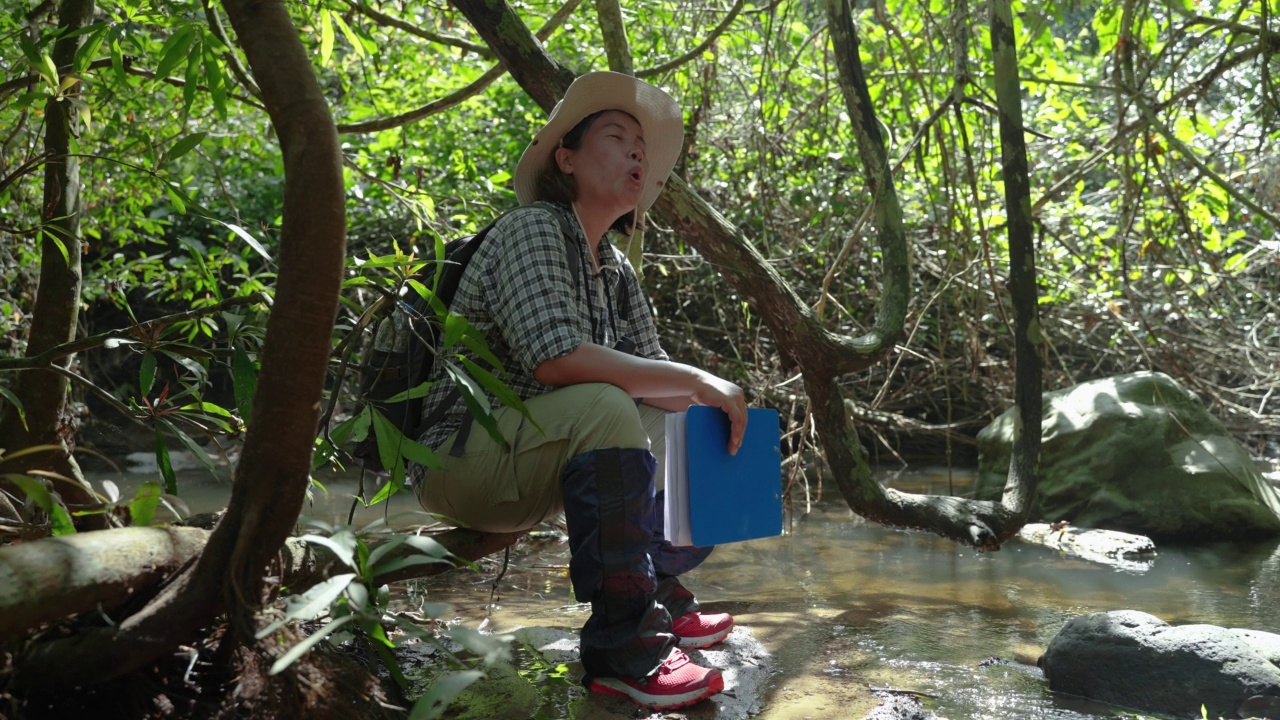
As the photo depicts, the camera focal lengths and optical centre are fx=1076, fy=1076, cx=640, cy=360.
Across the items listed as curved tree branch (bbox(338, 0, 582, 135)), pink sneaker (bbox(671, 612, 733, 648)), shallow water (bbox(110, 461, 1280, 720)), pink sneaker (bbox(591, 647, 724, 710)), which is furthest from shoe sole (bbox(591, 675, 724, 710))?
curved tree branch (bbox(338, 0, 582, 135))

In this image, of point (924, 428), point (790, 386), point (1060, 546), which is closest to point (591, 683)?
point (1060, 546)

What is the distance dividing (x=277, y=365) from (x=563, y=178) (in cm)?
148

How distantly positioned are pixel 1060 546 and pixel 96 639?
13.8 ft

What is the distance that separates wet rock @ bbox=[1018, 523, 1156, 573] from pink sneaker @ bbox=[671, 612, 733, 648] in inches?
89.9

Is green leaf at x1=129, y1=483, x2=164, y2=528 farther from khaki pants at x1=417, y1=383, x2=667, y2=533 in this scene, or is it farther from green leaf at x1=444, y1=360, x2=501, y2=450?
khaki pants at x1=417, y1=383, x2=667, y2=533

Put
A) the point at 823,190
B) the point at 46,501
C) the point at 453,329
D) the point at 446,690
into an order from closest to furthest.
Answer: the point at 446,690 < the point at 46,501 < the point at 453,329 < the point at 823,190

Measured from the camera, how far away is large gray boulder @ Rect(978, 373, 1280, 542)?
505 centimetres

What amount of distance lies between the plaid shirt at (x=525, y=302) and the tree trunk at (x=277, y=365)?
0.87 metres

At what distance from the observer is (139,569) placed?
1.58m

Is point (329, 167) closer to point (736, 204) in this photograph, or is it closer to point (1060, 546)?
point (1060, 546)

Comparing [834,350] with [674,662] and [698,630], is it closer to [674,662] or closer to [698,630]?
[698,630]

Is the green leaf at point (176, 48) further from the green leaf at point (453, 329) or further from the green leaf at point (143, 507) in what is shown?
the green leaf at point (143, 507)

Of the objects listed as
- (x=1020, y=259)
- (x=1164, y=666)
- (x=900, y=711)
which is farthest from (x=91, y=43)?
(x=1164, y=666)

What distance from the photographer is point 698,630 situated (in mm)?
2902
